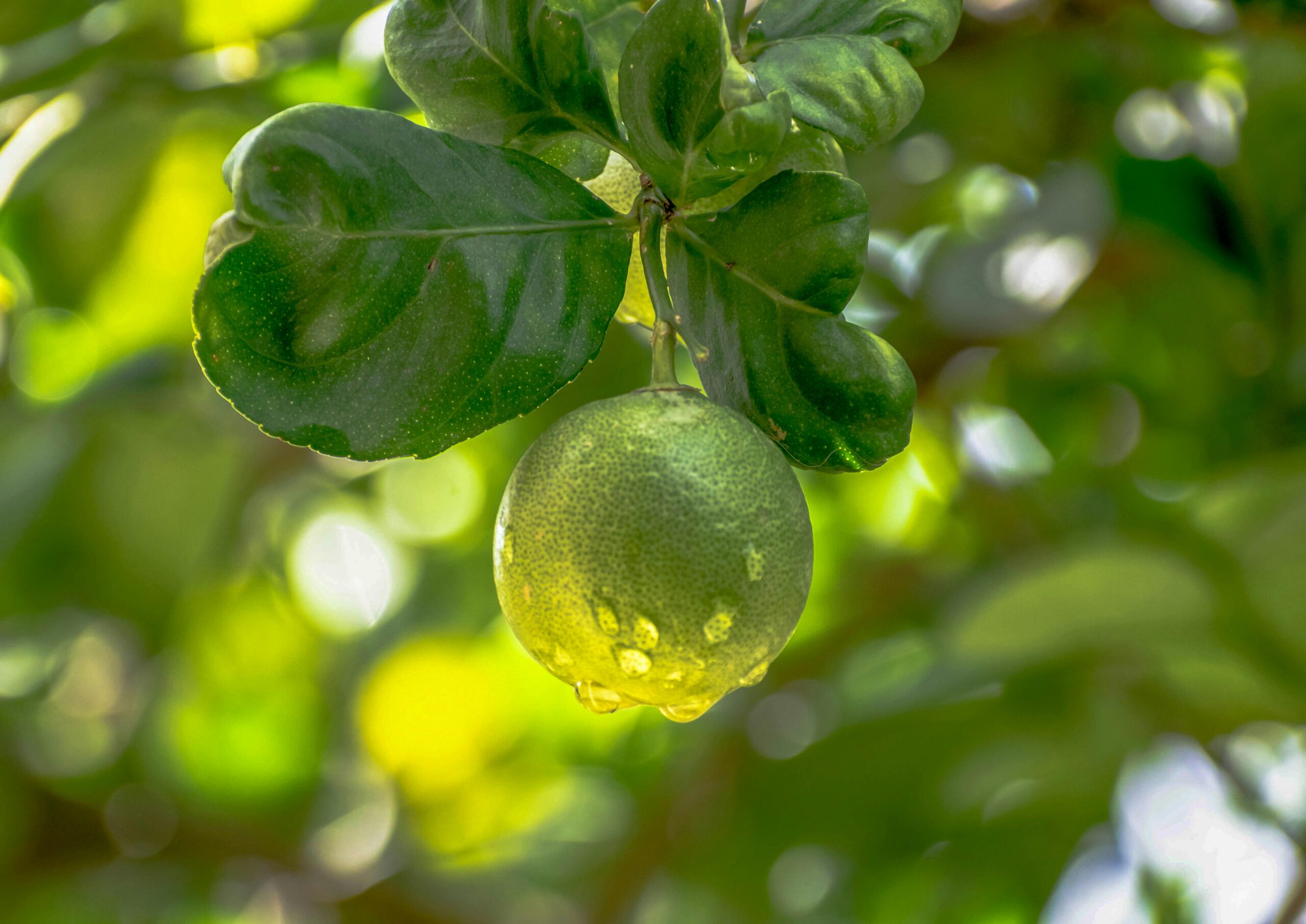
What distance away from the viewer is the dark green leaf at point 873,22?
526 millimetres

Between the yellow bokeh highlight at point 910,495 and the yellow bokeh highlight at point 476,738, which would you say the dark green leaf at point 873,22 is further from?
the yellow bokeh highlight at point 476,738

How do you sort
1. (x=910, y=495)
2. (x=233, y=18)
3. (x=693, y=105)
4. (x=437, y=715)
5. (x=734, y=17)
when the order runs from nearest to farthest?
(x=693, y=105), (x=734, y=17), (x=233, y=18), (x=910, y=495), (x=437, y=715)

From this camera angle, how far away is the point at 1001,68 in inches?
60.6

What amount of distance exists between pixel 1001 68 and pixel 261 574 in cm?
187

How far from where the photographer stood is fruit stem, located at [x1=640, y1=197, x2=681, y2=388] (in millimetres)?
529

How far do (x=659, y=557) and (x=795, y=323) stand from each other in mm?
128

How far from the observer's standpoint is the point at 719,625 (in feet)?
1.59

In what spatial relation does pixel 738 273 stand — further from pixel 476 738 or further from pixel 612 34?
pixel 476 738

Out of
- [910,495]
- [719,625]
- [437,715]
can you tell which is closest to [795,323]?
[719,625]

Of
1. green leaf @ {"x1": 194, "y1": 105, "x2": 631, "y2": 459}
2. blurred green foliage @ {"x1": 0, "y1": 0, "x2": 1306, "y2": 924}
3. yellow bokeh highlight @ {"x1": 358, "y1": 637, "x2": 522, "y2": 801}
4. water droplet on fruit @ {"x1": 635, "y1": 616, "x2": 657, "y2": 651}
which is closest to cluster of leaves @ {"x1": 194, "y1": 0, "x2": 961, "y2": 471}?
green leaf @ {"x1": 194, "y1": 105, "x2": 631, "y2": 459}

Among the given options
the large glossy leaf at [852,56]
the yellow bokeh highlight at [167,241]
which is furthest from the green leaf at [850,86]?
the yellow bokeh highlight at [167,241]

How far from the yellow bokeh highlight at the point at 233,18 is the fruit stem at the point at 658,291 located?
3.29ft

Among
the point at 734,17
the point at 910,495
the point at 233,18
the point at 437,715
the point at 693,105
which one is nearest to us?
the point at 693,105

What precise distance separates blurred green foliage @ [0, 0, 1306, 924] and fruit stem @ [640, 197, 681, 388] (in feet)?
2.33
